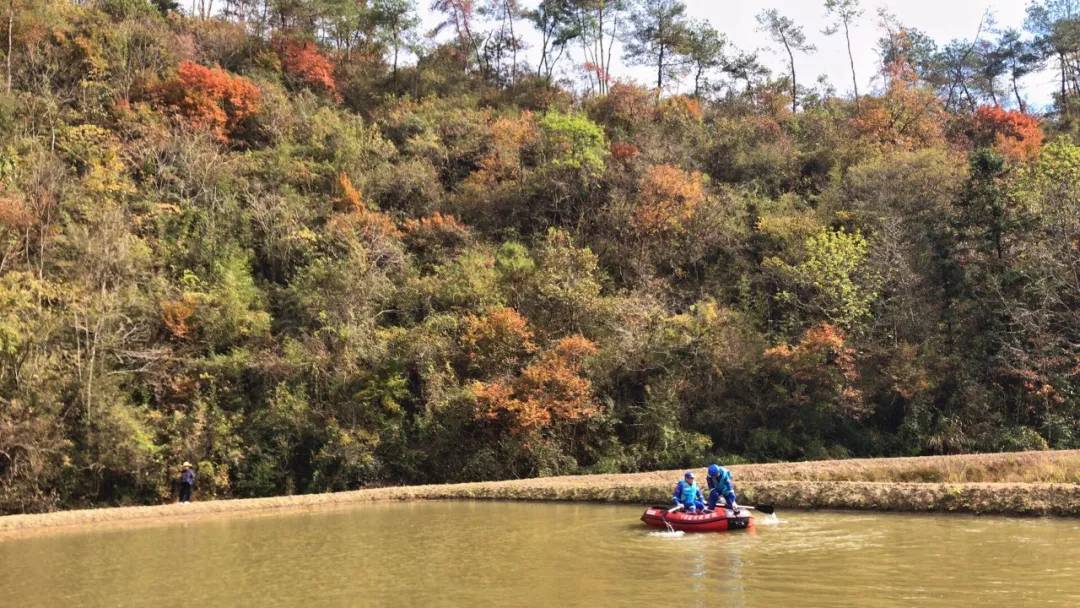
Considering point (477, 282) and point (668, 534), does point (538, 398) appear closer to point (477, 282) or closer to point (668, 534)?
point (477, 282)

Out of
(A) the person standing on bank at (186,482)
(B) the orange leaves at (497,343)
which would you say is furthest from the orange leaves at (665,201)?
(A) the person standing on bank at (186,482)

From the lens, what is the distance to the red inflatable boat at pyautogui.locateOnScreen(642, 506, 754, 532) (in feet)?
51.9

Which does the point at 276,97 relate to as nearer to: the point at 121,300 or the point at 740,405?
the point at 121,300

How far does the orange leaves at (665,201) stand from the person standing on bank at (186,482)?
2371cm

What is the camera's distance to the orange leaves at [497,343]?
29.7 meters

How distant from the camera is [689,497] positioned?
660 inches

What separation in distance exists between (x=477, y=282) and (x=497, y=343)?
4.24m

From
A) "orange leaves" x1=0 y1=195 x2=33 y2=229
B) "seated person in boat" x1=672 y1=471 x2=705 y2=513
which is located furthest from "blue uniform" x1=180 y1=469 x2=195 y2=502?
"seated person in boat" x1=672 y1=471 x2=705 y2=513

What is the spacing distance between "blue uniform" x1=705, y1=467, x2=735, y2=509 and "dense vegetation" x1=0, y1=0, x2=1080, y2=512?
34.6 ft

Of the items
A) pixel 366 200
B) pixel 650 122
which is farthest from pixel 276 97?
pixel 650 122

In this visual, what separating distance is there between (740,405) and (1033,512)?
597 inches

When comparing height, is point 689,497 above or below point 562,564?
above

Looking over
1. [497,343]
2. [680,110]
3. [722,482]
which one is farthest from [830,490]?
[680,110]

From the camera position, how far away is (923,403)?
28.8m
